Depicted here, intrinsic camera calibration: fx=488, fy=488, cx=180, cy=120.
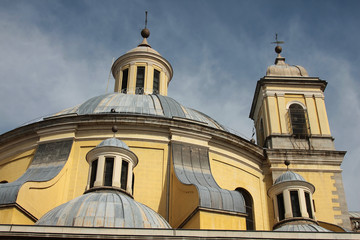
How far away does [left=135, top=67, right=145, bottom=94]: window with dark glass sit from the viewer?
24.7m

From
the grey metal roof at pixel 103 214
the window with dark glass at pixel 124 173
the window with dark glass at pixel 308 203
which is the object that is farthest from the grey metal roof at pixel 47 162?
the window with dark glass at pixel 308 203

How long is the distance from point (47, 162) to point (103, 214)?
6067 mm

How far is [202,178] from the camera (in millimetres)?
16656

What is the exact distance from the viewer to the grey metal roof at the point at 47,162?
16.1 meters

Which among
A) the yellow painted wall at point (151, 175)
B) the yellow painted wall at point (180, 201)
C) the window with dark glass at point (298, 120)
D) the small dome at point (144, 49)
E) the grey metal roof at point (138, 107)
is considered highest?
the small dome at point (144, 49)

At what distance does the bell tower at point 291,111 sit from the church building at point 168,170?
5cm

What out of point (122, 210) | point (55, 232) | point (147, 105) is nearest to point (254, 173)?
point (147, 105)

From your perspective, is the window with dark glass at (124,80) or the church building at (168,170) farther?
the window with dark glass at (124,80)

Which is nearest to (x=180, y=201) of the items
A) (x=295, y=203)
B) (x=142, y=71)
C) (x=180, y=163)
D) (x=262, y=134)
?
(x=180, y=163)

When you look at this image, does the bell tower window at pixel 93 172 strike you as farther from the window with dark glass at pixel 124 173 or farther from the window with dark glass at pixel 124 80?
the window with dark glass at pixel 124 80

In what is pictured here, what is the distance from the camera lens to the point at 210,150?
18547 mm

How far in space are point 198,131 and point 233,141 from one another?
67.4 inches

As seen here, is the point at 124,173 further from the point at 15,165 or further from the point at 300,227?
the point at 15,165

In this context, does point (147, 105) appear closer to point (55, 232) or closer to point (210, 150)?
point (210, 150)
